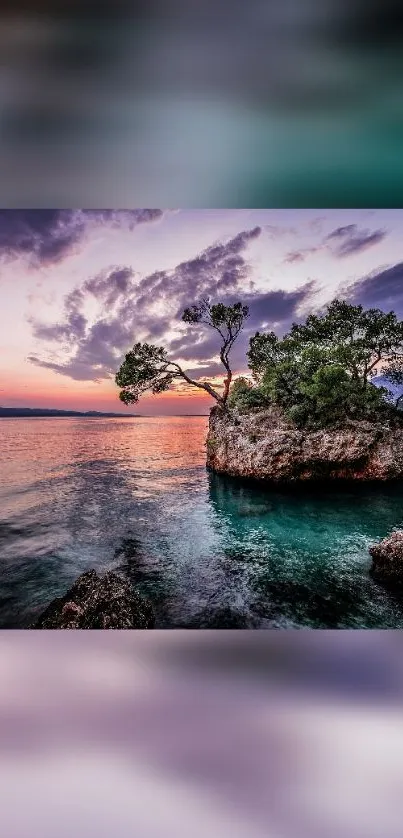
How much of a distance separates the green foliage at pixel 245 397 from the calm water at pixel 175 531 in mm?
340

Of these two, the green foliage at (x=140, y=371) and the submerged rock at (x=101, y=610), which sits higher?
the green foliage at (x=140, y=371)

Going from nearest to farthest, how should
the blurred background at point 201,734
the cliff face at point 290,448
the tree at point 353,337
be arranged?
1. the blurred background at point 201,734
2. the tree at point 353,337
3. the cliff face at point 290,448

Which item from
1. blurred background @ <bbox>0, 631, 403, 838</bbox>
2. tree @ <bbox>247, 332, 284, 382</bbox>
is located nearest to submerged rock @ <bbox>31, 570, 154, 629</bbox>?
blurred background @ <bbox>0, 631, 403, 838</bbox>

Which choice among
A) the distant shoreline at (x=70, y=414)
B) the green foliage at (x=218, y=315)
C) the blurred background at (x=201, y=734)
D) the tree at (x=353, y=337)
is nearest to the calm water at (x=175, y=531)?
the distant shoreline at (x=70, y=414)

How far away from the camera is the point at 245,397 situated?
412 centimetres

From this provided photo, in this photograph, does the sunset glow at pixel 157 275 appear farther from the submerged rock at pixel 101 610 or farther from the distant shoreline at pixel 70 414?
the submerged rock at pixel 101 610

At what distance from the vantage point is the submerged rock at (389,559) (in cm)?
329

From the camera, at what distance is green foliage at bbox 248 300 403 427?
3.69 meters
